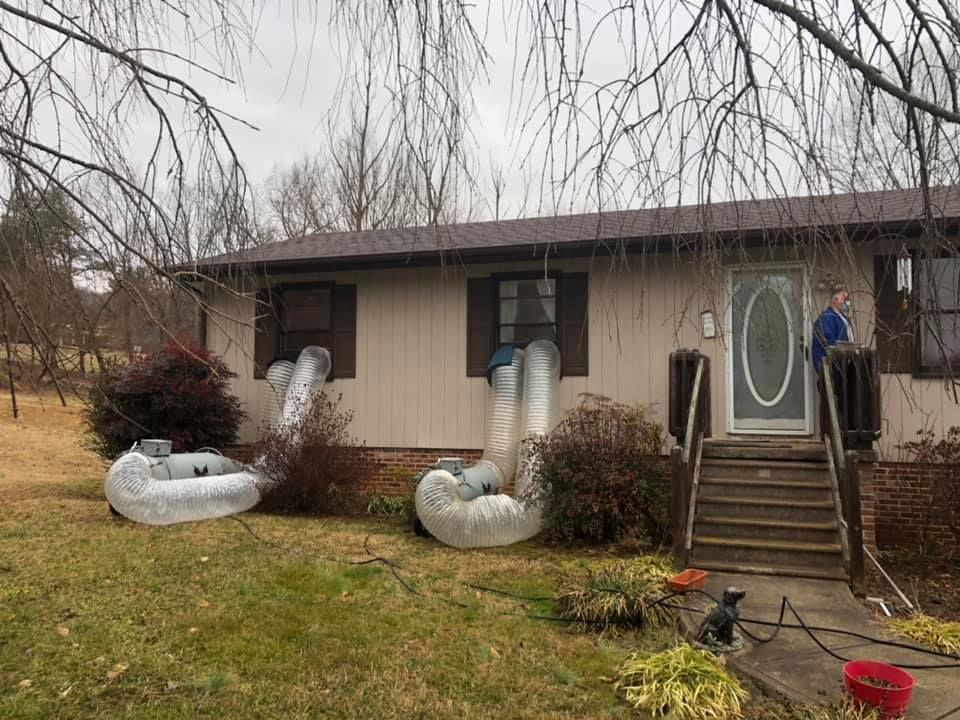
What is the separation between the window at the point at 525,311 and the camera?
9.16 metres

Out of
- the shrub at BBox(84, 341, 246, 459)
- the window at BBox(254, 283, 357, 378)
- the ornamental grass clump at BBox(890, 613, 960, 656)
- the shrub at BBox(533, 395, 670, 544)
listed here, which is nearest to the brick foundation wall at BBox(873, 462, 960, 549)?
the shrub at BBox(533, 395, 670, 544)

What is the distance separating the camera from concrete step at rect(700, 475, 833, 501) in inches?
251

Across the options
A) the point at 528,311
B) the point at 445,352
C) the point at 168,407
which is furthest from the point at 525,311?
the point at 168,407

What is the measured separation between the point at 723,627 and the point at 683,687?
0.73 meters

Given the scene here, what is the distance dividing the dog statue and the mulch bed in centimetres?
173

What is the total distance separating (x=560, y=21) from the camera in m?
2.68

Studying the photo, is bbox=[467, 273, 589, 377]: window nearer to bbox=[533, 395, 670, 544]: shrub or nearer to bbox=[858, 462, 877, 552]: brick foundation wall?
bbox=[533, 395, 670, 544]: shrub

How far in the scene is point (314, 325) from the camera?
33.5ft

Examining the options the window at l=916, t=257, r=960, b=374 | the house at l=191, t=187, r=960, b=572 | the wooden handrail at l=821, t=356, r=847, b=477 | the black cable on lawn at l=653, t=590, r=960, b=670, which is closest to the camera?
the window at l=916, t=257, r=960, b=374

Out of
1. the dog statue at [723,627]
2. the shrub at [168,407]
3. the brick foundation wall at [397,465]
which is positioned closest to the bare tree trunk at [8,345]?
the dog statue at [723,627]

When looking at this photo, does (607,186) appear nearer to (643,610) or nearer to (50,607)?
(643,610)

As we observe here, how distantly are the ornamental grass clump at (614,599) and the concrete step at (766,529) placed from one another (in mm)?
1090

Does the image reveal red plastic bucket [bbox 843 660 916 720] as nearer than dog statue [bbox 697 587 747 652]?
Yes

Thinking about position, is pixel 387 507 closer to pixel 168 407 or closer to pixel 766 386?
pixel 168 407
